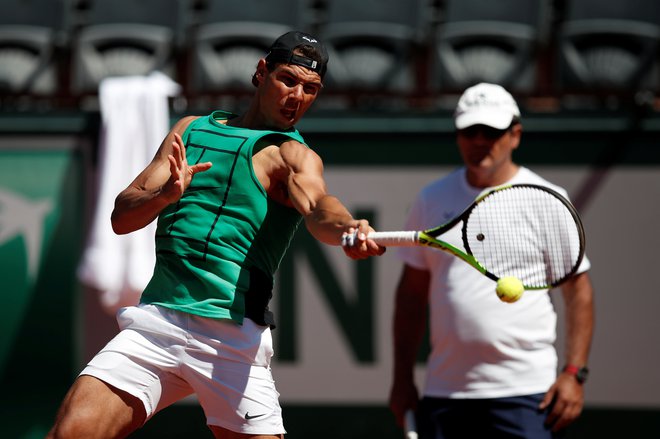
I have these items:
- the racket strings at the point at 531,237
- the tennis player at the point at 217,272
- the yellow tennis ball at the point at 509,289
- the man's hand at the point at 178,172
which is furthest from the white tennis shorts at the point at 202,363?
the racket strings at the point at 531,237

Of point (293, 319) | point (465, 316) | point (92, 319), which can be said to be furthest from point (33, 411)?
point (465, 316)

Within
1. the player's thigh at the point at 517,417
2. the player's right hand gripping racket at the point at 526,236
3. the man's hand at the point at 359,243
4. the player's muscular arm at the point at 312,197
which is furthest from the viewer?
the player's thigh at the point at 517,417

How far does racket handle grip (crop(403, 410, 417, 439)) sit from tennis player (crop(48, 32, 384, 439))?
93 centimetres

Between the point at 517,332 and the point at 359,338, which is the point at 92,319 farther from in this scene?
the point at 517,332

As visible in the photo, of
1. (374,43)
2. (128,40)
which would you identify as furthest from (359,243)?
(128,40)

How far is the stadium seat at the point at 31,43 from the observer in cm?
682

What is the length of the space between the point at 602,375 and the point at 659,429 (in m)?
0.36

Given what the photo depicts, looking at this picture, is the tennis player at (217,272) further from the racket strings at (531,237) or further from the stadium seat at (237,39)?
the stadium seat at (237,39)

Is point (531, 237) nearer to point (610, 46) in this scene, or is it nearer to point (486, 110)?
point (486, 110)

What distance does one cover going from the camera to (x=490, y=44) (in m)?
6.74

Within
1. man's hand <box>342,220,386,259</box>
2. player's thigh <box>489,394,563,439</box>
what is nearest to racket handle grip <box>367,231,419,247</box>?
man's hand <box>342,220,386,259</box>

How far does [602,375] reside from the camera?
5.13 meters

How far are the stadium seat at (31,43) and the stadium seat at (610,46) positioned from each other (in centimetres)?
316

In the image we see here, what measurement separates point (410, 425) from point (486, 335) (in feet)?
1.50
